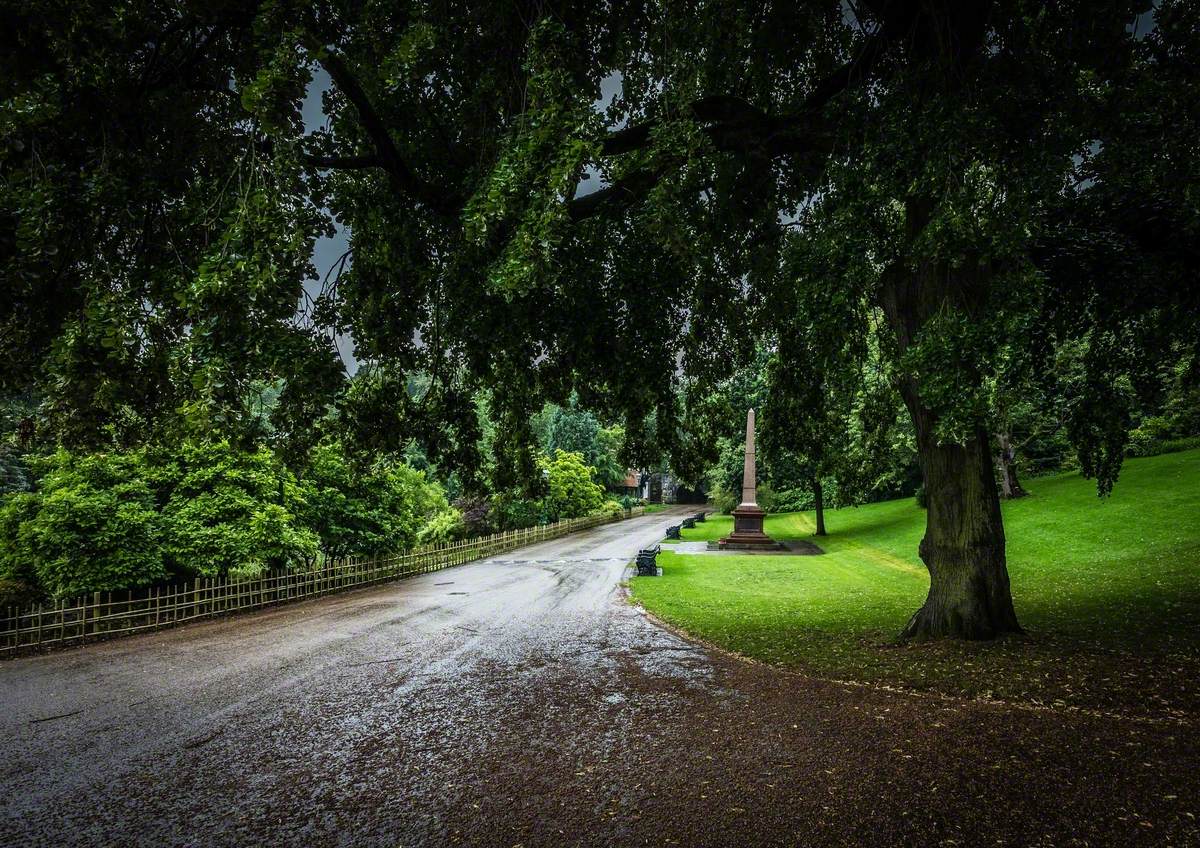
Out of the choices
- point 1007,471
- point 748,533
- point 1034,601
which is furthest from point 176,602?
point 1007,471

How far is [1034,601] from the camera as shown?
40.0 ft

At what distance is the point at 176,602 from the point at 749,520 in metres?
22.3

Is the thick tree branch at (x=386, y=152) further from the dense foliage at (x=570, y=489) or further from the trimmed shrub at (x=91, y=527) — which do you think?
the dense foliage at (x=570, y=489)

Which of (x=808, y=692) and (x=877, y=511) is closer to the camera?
(x=808, y=692)

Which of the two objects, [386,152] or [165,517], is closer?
[386,152]

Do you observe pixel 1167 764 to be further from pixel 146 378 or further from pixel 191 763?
pixel 146 378

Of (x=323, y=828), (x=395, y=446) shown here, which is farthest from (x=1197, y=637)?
(x=395, y=446)

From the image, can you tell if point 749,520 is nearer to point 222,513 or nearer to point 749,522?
point 749,522

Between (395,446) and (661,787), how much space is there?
21.1 ft

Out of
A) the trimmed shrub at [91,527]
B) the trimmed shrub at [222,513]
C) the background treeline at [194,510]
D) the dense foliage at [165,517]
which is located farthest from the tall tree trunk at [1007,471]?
the trimmed shrub at [91,527]

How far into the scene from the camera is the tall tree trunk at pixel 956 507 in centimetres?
828

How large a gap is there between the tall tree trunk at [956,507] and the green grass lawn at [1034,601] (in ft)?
1.63

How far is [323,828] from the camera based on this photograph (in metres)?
4.58

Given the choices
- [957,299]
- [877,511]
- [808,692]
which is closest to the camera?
[808,692]
